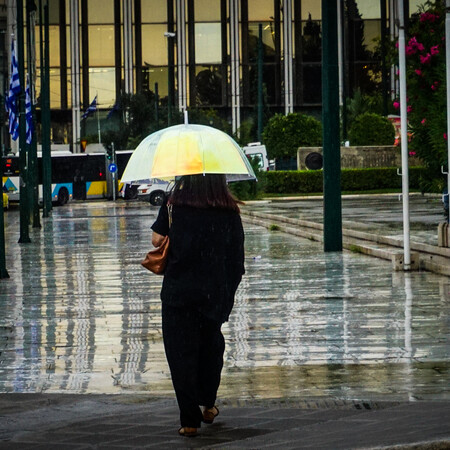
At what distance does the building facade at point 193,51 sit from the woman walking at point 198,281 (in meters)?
73.9

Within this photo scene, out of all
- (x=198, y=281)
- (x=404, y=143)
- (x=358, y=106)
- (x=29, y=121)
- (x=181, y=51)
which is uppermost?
(x=181, y=51)

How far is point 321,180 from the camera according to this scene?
5384 cm

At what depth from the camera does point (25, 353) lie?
1010 centimetres

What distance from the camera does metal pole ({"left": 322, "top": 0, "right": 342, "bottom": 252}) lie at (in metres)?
20.5

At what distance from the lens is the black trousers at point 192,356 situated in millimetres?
6684

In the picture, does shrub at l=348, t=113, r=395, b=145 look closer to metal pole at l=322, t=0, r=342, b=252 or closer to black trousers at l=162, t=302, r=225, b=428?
metal pole at l=322, t=0, r=342, b=252

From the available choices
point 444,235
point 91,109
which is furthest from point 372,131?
point 444,235

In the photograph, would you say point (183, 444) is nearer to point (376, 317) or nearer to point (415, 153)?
point (376, 317)

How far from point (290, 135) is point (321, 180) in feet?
20.5

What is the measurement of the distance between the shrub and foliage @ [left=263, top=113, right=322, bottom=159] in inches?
98.4

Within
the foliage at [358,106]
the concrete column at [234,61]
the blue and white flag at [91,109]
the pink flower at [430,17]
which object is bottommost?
the pink flower at [430,17]

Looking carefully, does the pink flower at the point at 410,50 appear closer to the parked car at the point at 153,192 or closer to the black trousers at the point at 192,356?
the black trousers at the point at 192,356

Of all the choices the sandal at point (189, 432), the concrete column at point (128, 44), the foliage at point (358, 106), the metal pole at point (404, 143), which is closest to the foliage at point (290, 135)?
the foliage at point (358, 106)

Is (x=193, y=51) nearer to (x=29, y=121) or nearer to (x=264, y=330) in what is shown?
(x=29, y=121)
